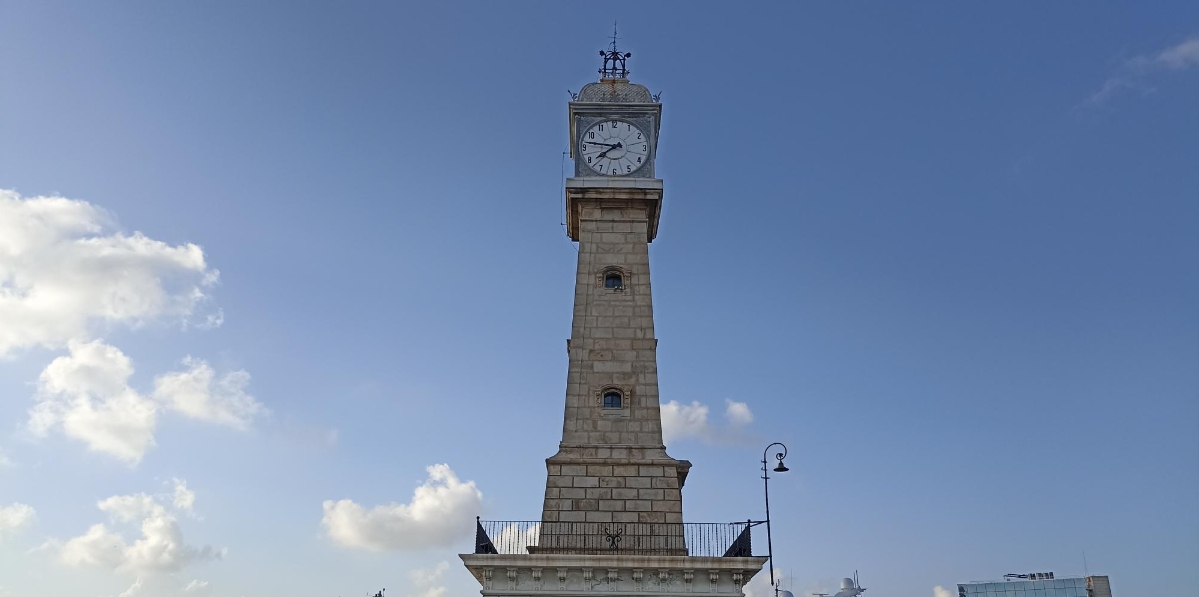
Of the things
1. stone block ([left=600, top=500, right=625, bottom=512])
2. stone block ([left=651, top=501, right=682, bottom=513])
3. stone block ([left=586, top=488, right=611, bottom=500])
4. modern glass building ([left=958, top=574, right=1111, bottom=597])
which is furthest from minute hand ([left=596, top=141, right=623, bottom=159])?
modern glass building ([left=958, top=574, right=1111, bottom=597])

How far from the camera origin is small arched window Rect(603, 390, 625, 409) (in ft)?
91.2

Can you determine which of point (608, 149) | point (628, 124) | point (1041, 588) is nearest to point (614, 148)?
point (608, 149)

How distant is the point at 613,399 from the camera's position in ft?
91.6

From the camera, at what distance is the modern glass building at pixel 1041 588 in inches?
3681

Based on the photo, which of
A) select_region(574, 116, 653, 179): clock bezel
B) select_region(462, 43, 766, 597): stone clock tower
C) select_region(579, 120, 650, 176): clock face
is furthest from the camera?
select_region(579, 120, 650, 176): clock face

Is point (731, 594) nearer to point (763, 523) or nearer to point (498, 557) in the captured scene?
point (763, 523)

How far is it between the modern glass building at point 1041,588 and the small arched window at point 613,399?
83.7 meters

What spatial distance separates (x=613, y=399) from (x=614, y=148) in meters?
9.00

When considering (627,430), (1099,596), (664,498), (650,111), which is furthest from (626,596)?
(1099,596)

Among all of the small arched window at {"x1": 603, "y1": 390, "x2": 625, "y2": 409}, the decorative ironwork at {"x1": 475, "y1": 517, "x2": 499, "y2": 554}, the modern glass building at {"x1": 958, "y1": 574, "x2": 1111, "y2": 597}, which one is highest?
the modern glass building at {"x1": 958, "y1": 574, "x2": 1111, "y2": 597}

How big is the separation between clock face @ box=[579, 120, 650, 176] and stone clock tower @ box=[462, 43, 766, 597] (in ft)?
0.11

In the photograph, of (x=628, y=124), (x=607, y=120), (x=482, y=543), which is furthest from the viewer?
(x=607, y=120)

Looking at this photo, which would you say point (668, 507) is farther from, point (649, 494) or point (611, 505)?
point (611, 505)

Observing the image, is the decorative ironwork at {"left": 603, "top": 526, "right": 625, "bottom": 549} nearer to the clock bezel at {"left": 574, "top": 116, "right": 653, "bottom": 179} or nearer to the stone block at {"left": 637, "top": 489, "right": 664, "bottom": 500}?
the stone block at {"left": 637, "top": 489, "right": 664, "bottom": 500}
